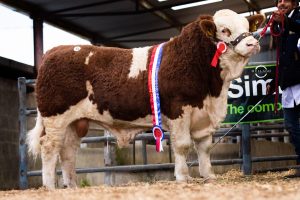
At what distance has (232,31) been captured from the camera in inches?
219

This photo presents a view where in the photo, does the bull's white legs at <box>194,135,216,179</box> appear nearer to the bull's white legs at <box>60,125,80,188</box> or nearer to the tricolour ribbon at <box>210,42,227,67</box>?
the tricolour ribbon at <box>210,42,227,67</box>

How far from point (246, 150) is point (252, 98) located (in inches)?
24.3

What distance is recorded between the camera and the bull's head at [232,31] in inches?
213

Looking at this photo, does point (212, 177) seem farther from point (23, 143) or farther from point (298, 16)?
point (23, 143)

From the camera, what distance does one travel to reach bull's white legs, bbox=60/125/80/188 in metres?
6.04

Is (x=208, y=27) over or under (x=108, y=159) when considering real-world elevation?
over

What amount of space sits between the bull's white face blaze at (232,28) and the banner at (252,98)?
5.74 feet

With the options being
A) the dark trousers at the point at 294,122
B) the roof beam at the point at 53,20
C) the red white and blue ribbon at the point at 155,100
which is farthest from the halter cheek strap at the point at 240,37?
the roof beam at the point at 53,20

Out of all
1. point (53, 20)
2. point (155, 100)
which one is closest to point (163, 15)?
point (53, 20)

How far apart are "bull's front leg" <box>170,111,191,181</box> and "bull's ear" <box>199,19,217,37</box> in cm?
78

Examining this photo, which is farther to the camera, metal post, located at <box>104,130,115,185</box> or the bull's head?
metal post, located at <box>104,130,115,185</box>

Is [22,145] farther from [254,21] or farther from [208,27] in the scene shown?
[254,21]

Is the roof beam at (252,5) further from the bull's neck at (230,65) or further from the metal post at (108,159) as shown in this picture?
the bull's neck at (230,65)

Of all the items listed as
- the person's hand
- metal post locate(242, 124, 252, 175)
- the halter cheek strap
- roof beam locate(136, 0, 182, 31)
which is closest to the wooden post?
metal post locate(242, 124, 252, 175)
